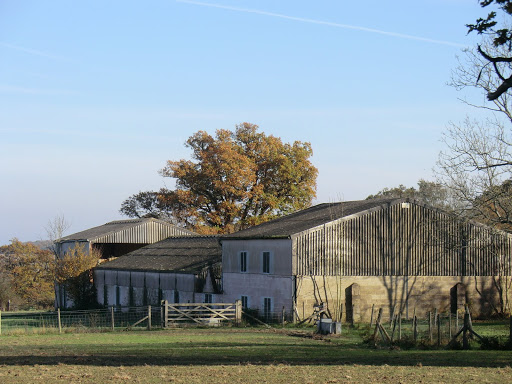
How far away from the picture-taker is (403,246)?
50188 millimetres

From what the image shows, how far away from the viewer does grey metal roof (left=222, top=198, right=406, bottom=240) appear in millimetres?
48725

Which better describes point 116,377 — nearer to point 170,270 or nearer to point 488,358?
point 488,358

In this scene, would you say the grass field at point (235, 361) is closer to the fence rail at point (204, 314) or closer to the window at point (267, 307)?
the fence rail at point (204, 314)

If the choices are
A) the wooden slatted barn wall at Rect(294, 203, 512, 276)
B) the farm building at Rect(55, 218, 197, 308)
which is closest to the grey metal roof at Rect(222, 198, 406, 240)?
the wooden slatted barn wall at Rect(294, 203, 512, 276)

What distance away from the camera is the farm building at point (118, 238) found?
73.2 metres

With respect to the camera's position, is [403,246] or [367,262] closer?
[367,262]

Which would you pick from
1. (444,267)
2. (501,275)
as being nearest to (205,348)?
(444,267)

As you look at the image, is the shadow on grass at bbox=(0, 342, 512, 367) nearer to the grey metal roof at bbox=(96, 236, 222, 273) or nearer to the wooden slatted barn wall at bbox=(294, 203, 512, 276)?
the wooden slatted barn wall at bbox=(294, 203, 512, 276)

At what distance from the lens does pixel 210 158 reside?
8600cm

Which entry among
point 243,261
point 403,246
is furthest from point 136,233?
point 403,246

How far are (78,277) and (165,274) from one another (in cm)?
1551

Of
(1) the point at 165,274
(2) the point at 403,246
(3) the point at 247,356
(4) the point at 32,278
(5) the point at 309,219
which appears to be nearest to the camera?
(3) the point at 247,356

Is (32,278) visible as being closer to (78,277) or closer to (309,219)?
(78,277)

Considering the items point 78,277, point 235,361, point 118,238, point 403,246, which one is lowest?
point 235,361
